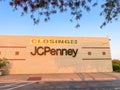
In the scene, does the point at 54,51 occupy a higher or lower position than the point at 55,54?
higher

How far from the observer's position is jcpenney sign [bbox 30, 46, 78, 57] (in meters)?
31.8

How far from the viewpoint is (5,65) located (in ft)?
99.5

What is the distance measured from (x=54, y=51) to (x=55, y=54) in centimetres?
38

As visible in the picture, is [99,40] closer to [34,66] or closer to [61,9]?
[34,66]

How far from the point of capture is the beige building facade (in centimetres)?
3123

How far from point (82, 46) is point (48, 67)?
16.0 ft

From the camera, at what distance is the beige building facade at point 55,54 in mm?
31234

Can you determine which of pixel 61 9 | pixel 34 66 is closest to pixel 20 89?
pixel 61 9

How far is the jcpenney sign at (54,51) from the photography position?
31784 mm

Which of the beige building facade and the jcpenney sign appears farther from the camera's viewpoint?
the jcpenney sign

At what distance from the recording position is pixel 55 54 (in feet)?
105

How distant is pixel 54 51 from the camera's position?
32125 millimetres

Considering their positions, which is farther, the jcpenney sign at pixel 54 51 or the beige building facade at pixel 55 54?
the jcpenney sign at pixel 54 51

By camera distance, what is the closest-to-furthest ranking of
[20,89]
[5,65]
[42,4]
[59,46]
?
[42,4]
[20,89]
[5,65]
[59,46]
